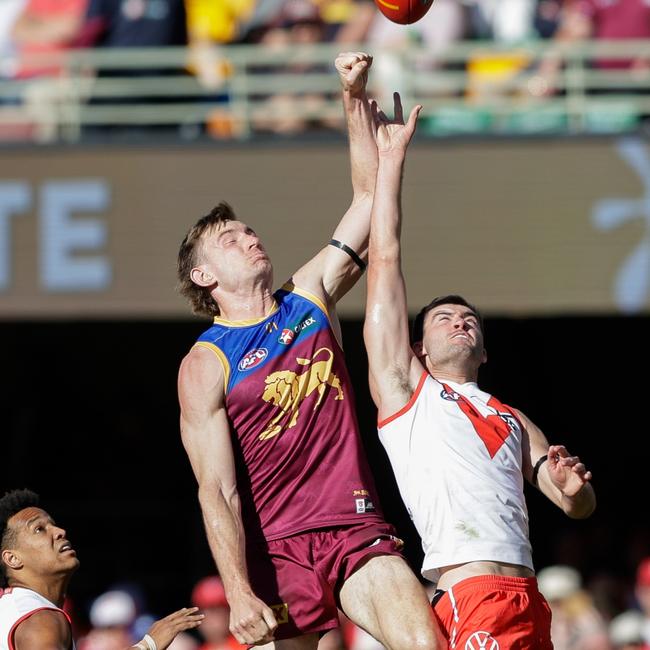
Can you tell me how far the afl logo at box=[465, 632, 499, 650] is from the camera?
4.85 m

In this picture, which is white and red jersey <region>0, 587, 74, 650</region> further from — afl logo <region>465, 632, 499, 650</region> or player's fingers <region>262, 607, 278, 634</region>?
afl logo <region>465, 632, 499, 650</region>

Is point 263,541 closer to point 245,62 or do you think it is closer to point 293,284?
point 293,284

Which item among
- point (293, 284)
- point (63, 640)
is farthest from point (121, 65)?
point (63, 640)

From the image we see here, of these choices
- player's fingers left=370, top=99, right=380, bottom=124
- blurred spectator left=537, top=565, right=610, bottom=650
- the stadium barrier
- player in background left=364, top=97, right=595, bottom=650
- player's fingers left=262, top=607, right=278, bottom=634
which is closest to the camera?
player's fingers left=262, top=607, right=278, bottom=634

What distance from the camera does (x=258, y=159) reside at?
10.9m

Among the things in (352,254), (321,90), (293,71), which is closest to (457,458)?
(352,254)

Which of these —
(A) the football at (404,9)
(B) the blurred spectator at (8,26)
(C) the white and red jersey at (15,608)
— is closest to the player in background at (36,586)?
(C) the white and red jersey at (15,608)

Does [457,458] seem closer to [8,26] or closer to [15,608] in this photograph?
[15,608]

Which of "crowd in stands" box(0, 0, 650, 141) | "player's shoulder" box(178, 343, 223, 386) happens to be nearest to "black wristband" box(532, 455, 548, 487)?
"player's shoulder" box(178, 343, 223, 386)

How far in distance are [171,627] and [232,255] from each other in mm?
1503

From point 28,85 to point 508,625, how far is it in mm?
7699

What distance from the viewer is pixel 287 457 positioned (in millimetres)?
5223

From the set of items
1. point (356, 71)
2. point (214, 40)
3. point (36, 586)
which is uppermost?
point (214, 40)

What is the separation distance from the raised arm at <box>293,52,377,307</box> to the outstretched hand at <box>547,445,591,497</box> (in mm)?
1122
